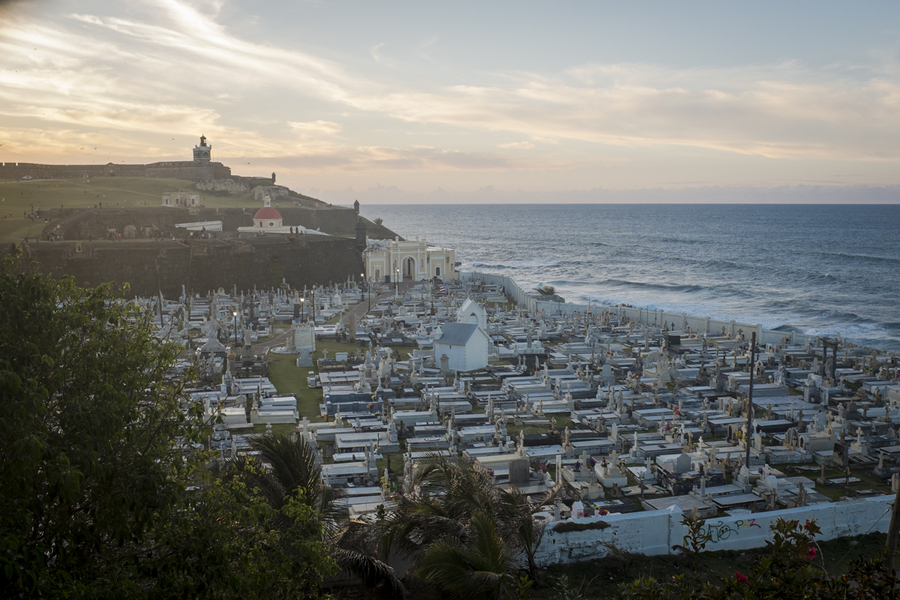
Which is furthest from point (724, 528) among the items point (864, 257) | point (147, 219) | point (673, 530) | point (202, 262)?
point (864, 257)

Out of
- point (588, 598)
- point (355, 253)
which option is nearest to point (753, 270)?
point (355, 253)

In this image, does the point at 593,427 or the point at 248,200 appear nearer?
the point at 593,427

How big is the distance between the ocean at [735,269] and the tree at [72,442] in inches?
1668

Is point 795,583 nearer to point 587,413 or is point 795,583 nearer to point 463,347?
point 587,413

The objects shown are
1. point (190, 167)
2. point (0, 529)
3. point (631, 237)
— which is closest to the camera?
point (0, 529)

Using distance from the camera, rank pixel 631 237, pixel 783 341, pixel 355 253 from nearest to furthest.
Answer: pixel 783 341 → pixel 355 253 → pixel 631 237

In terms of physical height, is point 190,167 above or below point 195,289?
above

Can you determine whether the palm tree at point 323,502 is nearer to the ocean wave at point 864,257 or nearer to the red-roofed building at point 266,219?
the red-roofed building at point 266,219

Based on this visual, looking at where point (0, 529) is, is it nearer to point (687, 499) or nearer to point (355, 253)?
point (687, 499)

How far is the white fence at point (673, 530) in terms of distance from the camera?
35.7 feet

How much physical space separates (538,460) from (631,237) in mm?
126097

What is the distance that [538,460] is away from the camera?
16266 mm

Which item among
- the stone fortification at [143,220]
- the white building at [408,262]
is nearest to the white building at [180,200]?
the stone fortification at [143,220]

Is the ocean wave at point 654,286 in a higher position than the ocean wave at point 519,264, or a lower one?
lower
